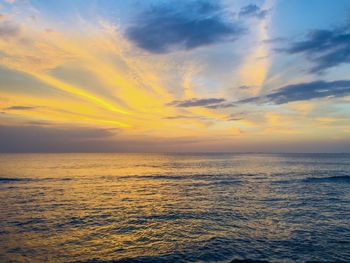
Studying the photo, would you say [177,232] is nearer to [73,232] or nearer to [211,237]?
[211,237]

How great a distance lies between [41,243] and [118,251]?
587 cm

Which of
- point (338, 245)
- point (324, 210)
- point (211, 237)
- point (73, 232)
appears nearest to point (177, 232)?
point (211, 237)

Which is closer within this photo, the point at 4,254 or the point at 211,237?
the point at 4,254

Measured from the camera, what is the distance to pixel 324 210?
2833 centimetres

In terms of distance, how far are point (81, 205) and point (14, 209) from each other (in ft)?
23.2

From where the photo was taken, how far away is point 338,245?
57.8 feet

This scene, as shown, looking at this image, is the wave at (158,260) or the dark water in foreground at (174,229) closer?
the wave at (158,260)

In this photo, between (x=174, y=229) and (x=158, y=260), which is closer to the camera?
(x=158, y=260)

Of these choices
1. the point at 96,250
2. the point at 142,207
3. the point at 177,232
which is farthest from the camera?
the point at 142,207

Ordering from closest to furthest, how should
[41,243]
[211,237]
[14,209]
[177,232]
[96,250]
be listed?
1. [96,250]
2. [41,243]
3. [211,237]
4. [177,232]
5. [14,209]

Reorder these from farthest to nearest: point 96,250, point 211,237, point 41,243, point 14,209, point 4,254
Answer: point 14,209
point 211,237
point 41,243
point 96,250
point 4,254

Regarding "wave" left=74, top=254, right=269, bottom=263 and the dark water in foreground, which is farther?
the dark water in foreground

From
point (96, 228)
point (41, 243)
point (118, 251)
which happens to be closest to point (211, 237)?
point (118, 251)

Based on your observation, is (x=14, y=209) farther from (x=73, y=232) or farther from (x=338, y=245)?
(x=338, y=245)
